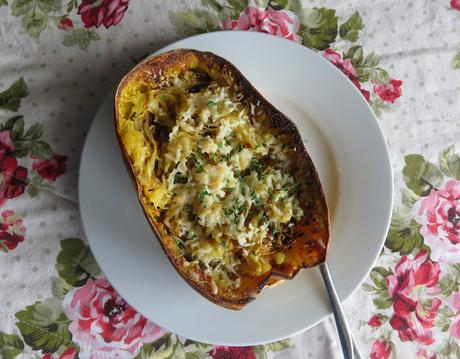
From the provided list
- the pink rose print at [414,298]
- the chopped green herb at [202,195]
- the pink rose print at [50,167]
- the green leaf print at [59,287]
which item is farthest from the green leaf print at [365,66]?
the green leaf print at [59,287]

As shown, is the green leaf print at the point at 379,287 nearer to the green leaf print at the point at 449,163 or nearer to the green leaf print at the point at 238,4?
the green leaf print at the point at 449,163

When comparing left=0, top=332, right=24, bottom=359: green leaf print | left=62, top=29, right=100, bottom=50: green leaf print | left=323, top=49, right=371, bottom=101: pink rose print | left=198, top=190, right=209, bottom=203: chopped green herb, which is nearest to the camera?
left=198, top=190, right=209, bottom=203: chopped green herb

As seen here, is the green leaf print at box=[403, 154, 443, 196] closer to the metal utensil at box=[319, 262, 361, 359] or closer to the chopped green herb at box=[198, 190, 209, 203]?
the metal utensil at box=[319, 262, 361, 359]

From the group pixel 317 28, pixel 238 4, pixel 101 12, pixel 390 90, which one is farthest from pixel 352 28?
pixel 101 12

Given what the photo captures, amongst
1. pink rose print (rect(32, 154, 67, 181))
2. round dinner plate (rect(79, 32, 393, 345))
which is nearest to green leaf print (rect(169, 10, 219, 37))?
round dinner plate (rect(79, 32, 393, 345))

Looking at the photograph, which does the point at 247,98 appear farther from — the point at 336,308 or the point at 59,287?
the point at 59,287

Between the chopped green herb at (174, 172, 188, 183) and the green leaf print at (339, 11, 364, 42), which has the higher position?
the green leaf print at (339, 11, 364, 42)
